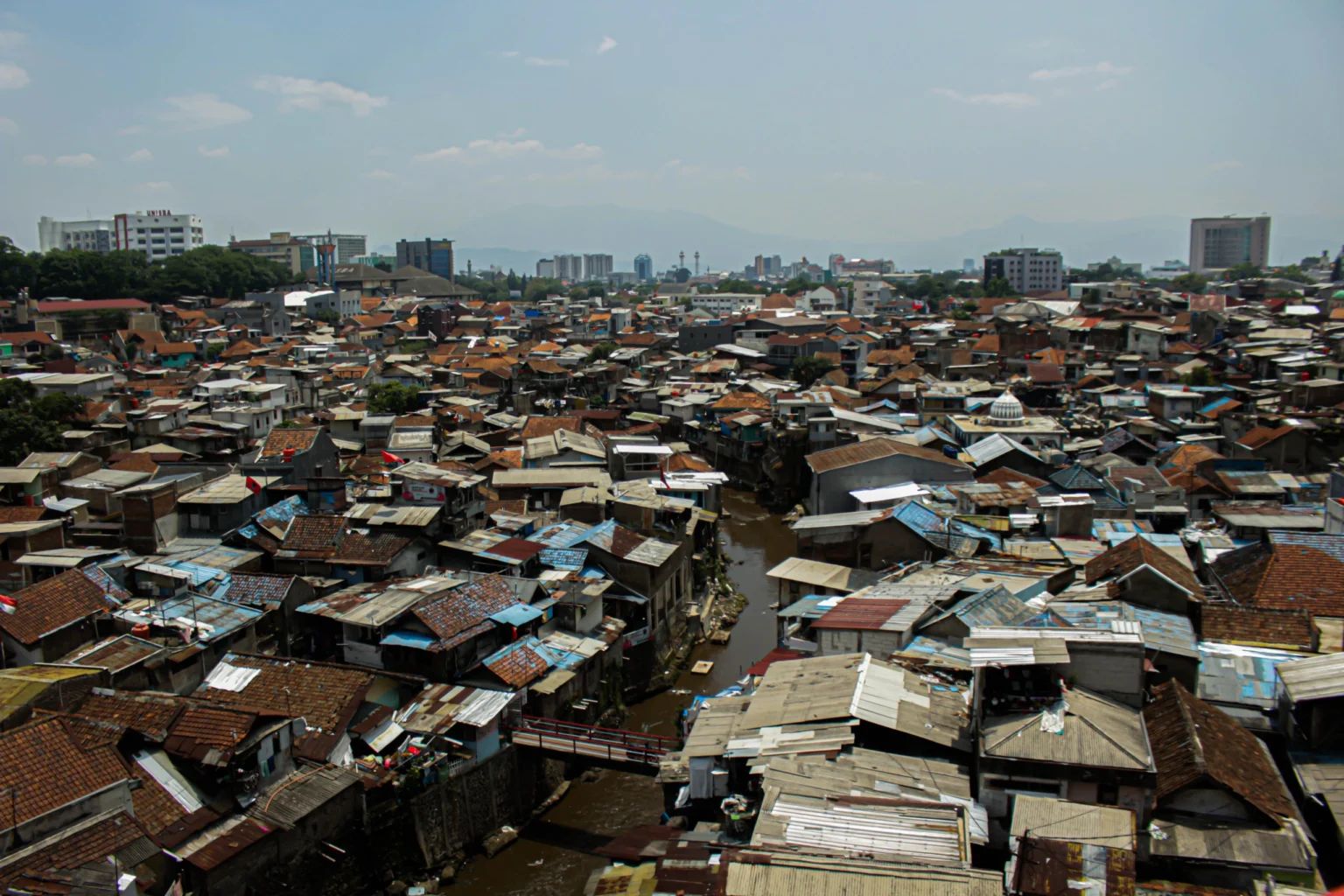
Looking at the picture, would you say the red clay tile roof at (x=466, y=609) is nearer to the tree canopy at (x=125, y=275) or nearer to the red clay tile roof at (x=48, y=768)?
the red clay tile roof at (x=48, y=768)

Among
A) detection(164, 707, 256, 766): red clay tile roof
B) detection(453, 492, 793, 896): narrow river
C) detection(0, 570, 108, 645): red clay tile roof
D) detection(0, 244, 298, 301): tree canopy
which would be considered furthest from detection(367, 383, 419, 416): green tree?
detection(0, 244, 298, 301): tree canopy

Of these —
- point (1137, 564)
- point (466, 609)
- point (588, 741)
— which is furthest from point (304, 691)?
point (1137, 564)

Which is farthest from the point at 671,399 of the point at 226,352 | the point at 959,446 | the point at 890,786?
the point at 890,786

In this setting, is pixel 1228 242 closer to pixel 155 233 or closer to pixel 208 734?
pixel 155 233

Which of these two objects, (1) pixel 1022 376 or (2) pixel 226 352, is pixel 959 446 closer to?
(1) pixel 1022 376

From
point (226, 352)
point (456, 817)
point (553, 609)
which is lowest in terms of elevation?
point (456, 817)
